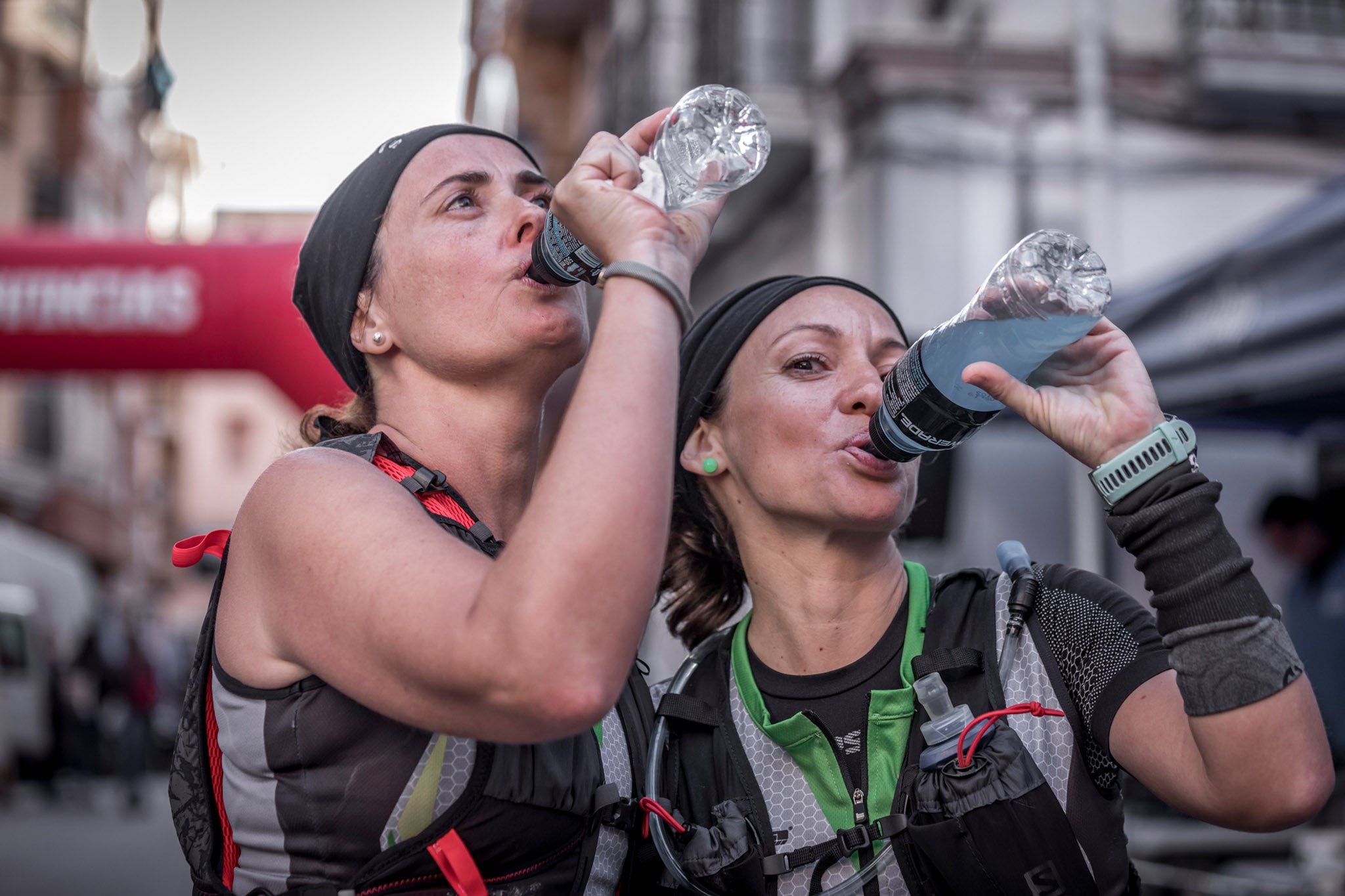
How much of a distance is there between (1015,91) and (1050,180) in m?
0.81

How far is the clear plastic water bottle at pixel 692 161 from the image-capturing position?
1.78 metres

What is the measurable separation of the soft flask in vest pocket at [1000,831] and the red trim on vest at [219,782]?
3.33 ft

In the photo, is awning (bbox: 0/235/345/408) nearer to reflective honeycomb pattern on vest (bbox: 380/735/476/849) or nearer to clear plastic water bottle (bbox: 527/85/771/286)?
clear plastic water bottle (bbox: 527/85/771/286)

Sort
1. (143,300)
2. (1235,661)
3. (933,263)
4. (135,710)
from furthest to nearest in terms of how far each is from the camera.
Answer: (135,710), (933,263), (143,300), (1235,661)

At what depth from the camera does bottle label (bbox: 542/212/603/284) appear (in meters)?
1.78

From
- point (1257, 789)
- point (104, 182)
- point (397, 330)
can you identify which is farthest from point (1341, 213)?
point (104, 182)

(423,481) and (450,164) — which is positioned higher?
(450,164)

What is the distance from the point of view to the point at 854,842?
6.29ft

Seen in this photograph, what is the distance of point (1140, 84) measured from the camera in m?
10.3

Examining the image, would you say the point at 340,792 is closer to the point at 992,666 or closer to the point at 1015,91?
the point at 992,666

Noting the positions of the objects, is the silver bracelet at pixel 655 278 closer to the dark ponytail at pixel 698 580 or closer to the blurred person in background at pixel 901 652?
the blurred person in background at pixel 901 652

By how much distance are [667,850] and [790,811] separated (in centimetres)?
23

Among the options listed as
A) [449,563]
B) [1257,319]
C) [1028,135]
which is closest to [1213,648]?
[449,563]

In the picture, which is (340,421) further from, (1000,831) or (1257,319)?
(1257,319)
